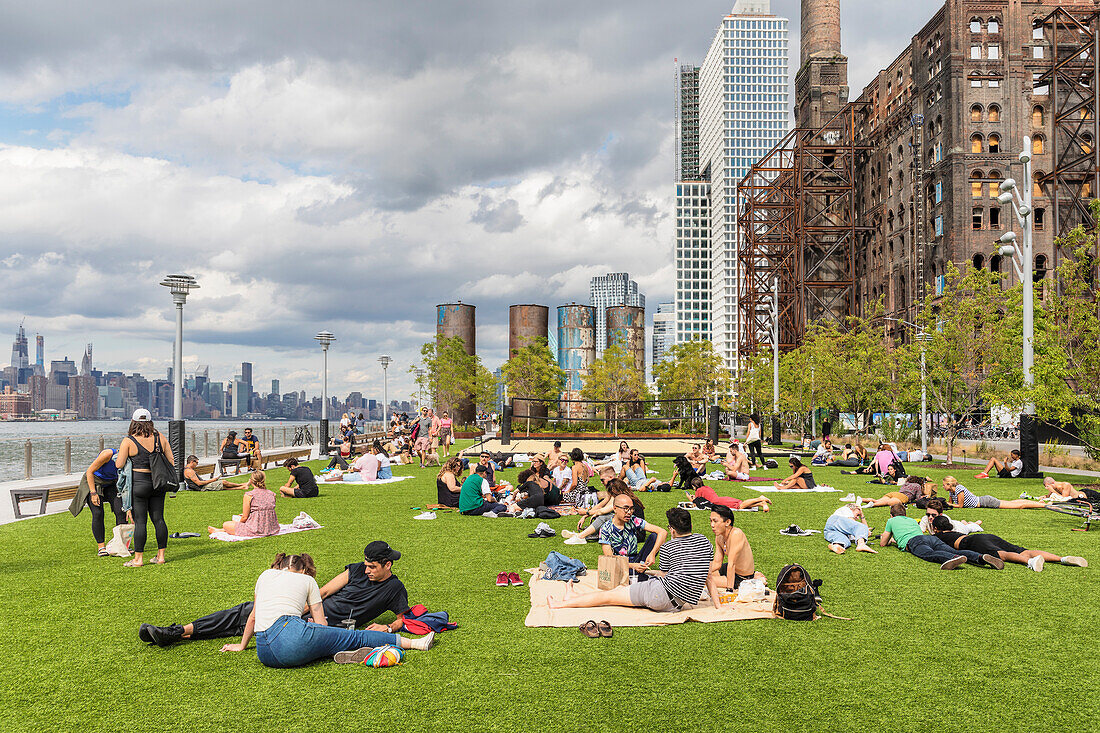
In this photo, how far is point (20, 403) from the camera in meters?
157

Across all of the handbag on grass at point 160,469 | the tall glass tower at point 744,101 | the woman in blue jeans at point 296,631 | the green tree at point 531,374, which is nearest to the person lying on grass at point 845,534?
the woman in blue jeans at point 296,631

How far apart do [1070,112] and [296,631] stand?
6872 centimetres

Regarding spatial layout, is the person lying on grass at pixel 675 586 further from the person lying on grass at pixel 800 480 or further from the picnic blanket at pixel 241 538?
the person lying on grass at pixel 800 480

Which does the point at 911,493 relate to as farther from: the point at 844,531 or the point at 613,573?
the point at 613,573

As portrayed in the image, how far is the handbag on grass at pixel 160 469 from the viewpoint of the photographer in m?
9.32

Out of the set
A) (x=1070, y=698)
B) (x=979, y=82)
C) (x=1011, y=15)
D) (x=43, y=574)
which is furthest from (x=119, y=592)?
(x=1011, y=15)

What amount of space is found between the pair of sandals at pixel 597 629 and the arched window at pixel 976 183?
6228 centimetres

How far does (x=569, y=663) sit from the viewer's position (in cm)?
599

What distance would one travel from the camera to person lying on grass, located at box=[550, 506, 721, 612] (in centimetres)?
755

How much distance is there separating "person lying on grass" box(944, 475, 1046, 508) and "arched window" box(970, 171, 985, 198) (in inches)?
2017

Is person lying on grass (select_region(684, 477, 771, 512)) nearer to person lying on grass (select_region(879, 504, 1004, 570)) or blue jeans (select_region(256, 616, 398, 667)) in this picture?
person lying on grass (select_region(879, 504, 1004, 570))

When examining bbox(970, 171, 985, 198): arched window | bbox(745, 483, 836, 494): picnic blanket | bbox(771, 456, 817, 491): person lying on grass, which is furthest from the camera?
bbox(970, 171, 985, 198): arched window

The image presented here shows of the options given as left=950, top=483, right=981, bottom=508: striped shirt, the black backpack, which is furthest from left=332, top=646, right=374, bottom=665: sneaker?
left=950, top=483, right=981, bottom=508: striped shirt

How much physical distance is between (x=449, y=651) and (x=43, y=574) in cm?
595
